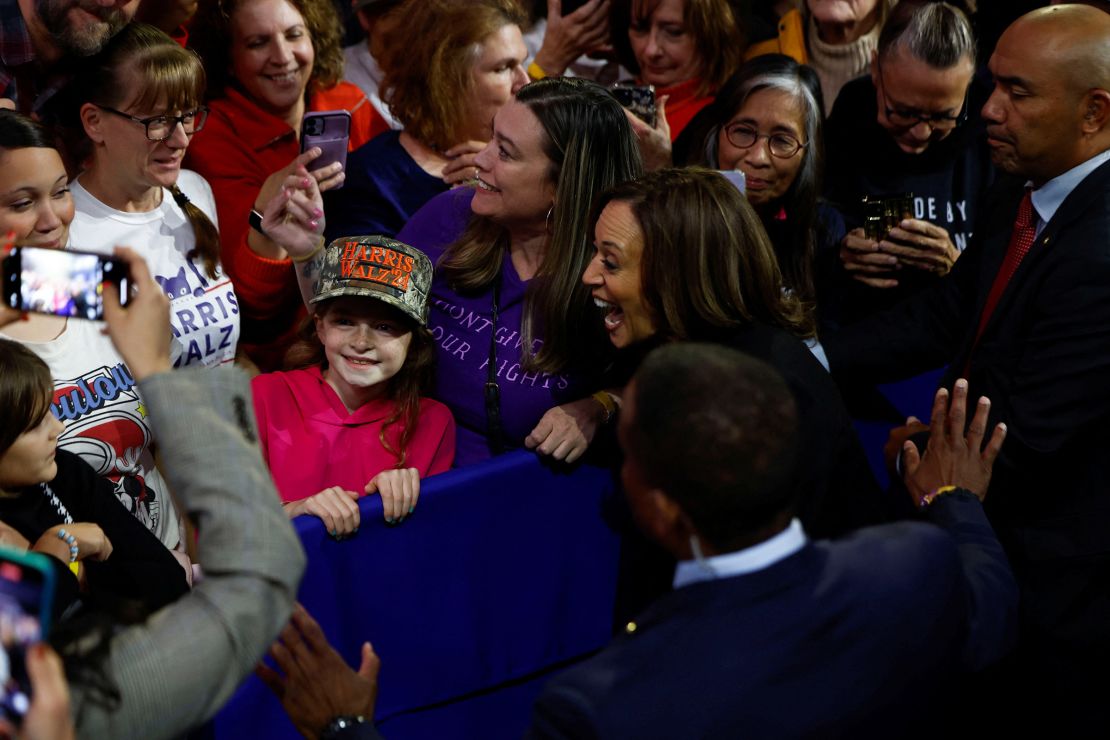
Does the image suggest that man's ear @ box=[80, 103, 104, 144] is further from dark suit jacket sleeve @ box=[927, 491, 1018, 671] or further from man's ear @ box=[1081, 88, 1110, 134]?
man's ear @ box=[1081, 88, 1110, 134]

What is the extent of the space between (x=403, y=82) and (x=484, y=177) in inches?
35.0

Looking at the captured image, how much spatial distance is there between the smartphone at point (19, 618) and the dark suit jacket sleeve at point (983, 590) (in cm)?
148

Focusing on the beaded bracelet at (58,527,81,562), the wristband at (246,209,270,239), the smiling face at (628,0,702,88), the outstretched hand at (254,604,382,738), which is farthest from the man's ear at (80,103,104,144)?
the smiling face at (628,0,702,88)

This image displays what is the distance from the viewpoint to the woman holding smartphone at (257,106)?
3812mm

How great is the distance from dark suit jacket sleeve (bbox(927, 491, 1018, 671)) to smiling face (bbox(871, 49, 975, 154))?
193cm

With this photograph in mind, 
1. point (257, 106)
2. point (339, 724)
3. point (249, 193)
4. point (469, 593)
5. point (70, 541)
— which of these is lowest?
point (469, 593)

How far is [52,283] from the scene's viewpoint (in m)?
1.90

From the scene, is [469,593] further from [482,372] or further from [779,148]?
[779,148]

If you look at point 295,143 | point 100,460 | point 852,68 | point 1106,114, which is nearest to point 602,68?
point 852,68

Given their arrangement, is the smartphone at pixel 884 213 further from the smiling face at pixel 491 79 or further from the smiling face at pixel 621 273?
the smiling face at pixel 621 273

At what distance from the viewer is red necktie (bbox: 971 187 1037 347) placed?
3262 mm

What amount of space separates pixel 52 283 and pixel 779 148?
2533 millimetres

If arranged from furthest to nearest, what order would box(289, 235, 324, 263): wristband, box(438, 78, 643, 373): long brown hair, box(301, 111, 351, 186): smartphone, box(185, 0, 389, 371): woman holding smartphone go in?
box(185, 0, 389, 371): woman holding smartphone → box(301, 111, 351, 186): smartphone → box(289, 235, 324, 263): wristband → box(438, 78, 643, 373): long brown hair

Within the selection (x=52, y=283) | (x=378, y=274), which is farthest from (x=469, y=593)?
(x=52, y=283)
